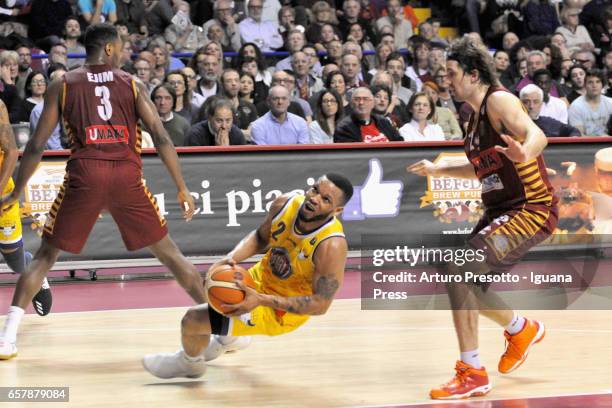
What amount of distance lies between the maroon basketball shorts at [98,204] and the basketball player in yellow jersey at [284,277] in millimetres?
983

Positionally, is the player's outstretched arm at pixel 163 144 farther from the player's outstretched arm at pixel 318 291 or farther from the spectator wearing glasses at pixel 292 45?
the spectator wearing glasses at pixel 292 45

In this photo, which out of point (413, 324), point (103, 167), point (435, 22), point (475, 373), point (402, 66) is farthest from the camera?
point (435, 22)

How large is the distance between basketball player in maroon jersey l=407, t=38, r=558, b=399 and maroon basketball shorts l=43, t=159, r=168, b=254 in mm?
2116

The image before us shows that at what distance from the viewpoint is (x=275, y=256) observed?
641 centimetres

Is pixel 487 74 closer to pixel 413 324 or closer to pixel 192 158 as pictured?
pixel 413 324

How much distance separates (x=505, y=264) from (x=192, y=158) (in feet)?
15.8

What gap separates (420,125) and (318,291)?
21.5 ft

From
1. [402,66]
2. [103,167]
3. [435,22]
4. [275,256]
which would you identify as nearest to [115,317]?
[103,167]

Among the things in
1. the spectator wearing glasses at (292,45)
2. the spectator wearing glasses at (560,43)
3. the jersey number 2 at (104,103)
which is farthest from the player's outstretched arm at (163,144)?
the spectator wearing glasses at (560,43)

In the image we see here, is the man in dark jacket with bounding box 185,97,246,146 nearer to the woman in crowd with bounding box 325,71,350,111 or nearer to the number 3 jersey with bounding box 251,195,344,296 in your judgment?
the woman in crowd with bounding box 325,71,350,111

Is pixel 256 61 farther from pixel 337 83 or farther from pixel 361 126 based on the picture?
pixel 361 126

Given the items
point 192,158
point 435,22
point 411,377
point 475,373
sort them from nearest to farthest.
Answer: point 475,373, point 411,377, point 192,158, point 435,22

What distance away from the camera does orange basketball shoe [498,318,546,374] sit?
265 inches

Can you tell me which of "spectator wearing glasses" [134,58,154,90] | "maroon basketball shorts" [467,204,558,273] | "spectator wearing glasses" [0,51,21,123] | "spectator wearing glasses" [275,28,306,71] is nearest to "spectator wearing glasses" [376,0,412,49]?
"spectator wearing glasses" [275,28,306,71]
